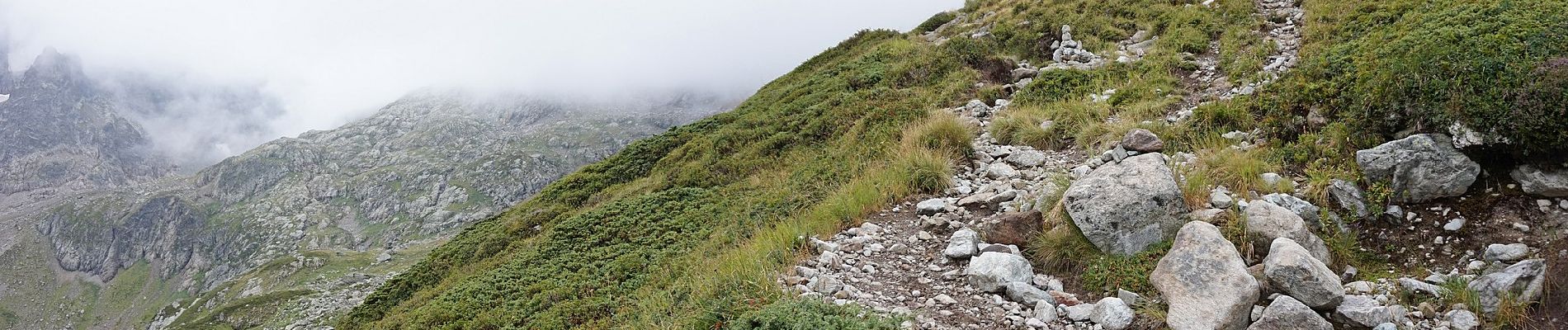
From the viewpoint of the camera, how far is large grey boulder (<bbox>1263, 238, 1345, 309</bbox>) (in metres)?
→ 5.33

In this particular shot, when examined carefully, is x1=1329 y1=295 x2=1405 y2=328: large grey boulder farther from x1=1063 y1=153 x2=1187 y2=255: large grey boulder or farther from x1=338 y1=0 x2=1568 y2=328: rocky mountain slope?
x1=1063 y1=153 x2=1187 y2=255: large grey boulder

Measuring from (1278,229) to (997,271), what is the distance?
251 cm

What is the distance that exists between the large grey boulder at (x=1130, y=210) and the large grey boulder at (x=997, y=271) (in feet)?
2.54

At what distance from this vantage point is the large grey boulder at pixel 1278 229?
20.4ft

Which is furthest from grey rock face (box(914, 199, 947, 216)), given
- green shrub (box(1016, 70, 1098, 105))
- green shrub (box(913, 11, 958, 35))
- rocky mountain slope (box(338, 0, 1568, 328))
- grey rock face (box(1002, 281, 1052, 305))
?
green shrub (box(913, 11, 958, 35))

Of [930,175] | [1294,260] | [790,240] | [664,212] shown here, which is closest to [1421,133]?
[1294,260]

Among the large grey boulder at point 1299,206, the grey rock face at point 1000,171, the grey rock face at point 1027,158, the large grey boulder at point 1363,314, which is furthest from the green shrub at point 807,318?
the grey rock face at point 1027,158

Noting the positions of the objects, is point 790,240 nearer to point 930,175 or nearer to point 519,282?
point 930,175

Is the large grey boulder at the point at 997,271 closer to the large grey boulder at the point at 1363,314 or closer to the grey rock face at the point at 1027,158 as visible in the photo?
the large grey boulder at the point at 1363,314

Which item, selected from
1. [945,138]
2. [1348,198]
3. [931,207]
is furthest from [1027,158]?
[1348,198]

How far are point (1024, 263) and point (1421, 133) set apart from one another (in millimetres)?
4264

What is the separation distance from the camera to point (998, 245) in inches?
291

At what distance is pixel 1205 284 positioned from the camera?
568cm

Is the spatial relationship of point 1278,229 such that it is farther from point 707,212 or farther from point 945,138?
point 707,212
